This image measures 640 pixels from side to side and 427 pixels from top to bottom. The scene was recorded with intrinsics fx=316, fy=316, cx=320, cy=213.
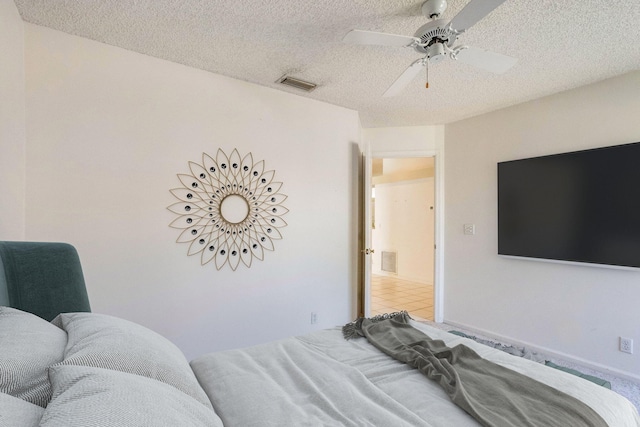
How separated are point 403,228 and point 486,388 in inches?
228

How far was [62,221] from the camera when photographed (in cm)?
212

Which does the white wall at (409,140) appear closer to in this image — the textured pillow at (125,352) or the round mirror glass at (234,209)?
the round mirror glass at (234,209)

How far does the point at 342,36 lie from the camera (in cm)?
216

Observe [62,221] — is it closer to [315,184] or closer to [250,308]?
[250,308]

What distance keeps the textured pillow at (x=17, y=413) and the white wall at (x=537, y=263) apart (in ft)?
11.8

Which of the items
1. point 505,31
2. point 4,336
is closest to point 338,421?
point 4,336

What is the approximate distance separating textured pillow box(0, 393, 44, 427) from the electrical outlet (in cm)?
369

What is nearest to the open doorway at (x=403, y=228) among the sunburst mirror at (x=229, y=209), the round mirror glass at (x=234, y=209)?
the sunburst mirror at (x=229, y=209)

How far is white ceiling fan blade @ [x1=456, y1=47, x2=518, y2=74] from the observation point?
5.94 ft

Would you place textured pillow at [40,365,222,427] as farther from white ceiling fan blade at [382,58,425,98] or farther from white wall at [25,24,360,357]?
white ceiling fan blade at [382,58,425,98]

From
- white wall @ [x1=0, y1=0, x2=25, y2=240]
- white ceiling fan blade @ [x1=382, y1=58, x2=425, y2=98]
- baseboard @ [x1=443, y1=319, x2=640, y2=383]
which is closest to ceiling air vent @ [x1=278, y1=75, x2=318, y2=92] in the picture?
white ceiling fan blade @ [x1=382, y1=58, x2=425, y2=98]

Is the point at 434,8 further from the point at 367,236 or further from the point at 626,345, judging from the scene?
the point at 626,345

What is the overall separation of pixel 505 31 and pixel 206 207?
251 centimetres

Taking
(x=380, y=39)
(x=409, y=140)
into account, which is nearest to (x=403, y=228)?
(x=409, y=140)
